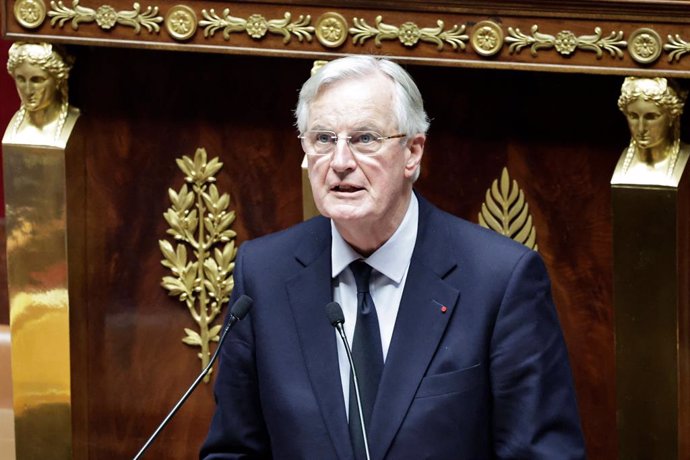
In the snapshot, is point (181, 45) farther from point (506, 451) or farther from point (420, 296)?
point (506, 451)

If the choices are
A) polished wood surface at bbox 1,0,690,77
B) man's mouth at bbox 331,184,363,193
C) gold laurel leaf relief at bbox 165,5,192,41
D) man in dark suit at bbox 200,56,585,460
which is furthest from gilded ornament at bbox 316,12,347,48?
man's mouth at bbox 331,184,363,193

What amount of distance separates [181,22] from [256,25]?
0.15 meters

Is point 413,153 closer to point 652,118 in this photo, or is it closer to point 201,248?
point 652,118

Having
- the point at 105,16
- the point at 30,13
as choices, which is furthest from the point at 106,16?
the point at 30,13

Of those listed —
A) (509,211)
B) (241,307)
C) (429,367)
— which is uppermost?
(509,211)

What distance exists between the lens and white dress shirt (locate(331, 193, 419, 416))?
2404 millimetres

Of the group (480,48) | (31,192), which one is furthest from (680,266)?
(31,192)

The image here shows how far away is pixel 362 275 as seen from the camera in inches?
94.9

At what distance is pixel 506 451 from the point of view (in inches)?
91.1

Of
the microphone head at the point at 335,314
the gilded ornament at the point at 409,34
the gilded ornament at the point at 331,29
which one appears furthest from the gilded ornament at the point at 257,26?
the microphone head at the point at 335,314

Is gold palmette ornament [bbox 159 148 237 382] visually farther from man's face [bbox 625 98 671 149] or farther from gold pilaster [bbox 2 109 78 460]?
man's face [bbox 625 98 671 149]

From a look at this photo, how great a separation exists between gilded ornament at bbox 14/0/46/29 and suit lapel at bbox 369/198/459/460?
984mm

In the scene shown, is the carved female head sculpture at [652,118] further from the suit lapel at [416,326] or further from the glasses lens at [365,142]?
the glasses lens at [365,142]

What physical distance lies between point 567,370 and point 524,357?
9 centimetres
